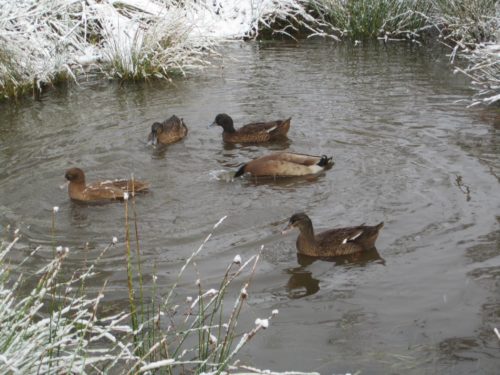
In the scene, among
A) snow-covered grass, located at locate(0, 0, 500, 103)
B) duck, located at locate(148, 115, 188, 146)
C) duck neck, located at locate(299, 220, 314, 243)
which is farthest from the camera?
snow-covered grass, located at locate(0, 0, 500, 103)

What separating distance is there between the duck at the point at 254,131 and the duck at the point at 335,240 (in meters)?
3.62

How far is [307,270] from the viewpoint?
633 cm

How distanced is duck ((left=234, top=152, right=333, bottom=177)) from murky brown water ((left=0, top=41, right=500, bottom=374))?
0.15 meters

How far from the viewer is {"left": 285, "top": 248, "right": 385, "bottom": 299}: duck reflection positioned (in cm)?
589

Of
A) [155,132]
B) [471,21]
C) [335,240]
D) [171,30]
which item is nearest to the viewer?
[335,240]

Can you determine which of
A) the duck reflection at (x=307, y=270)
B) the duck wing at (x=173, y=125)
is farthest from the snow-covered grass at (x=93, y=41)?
the duck reflection at (x=307, y=270)

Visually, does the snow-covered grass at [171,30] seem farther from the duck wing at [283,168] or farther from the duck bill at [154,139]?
the duck bill at [154,139]

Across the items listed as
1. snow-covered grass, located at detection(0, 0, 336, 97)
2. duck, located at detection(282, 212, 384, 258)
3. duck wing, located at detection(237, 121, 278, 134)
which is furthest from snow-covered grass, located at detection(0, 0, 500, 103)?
duck, located at detection(282, 212, 384, 258)

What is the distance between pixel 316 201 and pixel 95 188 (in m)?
2.43

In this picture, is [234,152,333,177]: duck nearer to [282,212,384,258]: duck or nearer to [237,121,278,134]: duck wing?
[237,121,278,134]: duck wing

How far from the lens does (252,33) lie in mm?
18109

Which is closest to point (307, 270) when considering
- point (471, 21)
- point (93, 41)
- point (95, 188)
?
point (95, 188)

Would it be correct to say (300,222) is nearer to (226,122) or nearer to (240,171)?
(240,171)

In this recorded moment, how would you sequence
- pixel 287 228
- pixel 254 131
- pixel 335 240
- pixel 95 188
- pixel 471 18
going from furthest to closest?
pixel 471 18, pixel 254 131, pixel 95 188, pixel 287 228, pixel 335 240
